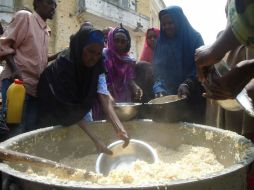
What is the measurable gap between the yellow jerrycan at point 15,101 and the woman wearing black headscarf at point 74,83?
17 centimetres

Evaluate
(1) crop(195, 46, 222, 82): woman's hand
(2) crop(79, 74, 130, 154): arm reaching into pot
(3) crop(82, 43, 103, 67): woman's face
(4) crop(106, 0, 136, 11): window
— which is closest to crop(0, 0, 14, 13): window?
(4) crop(106, 0, 136, 11): window

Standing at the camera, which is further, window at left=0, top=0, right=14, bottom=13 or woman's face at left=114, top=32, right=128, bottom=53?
window at left=0, top=0, right=14, bottom=13

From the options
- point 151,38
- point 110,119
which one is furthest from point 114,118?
point 151,38

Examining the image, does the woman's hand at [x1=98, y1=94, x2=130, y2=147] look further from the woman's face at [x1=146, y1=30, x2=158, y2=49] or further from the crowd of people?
the woman's face at [x1=146, y1=30, x2=158, y2=49]

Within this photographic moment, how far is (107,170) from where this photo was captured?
8.36 ft

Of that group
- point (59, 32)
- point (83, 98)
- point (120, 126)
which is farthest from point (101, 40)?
point (59, 32)

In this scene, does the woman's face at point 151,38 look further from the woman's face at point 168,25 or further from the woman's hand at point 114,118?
the woman's hand at point 114,118

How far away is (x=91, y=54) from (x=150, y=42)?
7.36ft

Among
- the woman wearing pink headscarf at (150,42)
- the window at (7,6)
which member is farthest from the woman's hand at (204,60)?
the window at (7,6)

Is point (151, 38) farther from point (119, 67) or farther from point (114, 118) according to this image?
point (114, 118)

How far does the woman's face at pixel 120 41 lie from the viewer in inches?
169

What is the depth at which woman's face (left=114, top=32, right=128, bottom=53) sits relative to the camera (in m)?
4.30

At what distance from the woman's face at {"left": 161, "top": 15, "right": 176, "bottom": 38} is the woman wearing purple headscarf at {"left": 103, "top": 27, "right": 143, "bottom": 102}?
51 centimetres

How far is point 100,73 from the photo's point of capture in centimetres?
326
